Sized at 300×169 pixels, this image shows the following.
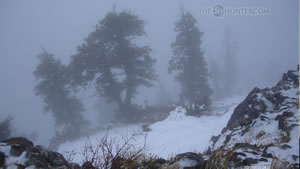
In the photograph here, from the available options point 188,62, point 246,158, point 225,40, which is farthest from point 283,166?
point 225,40

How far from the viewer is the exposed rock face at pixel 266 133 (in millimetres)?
1994

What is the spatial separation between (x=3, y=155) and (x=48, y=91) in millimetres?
16260

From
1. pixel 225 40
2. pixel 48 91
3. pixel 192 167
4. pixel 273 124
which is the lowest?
pixel 192 167

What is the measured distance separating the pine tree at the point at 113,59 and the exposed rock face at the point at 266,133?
10.6 m

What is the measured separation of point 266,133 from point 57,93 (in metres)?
17.3

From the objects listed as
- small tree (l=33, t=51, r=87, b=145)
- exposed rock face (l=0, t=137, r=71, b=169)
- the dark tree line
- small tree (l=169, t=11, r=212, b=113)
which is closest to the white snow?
exposed rock face (l=0, t=137, r=71, b=169)

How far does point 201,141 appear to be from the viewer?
15.7 ft

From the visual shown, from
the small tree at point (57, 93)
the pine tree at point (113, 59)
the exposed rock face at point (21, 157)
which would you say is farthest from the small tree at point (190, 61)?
the exposed rock face at point (21, 157)

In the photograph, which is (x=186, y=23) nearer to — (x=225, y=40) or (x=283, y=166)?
(x=283, y=166)

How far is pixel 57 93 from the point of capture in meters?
16.0

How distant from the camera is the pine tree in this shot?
1338 centimetres

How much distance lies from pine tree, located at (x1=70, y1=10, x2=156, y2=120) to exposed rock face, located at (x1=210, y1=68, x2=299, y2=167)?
1065cm

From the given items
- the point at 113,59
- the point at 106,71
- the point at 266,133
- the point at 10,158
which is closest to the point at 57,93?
the point at 106,71

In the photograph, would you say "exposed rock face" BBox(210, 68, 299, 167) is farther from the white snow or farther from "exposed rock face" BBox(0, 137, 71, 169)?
the white snow
